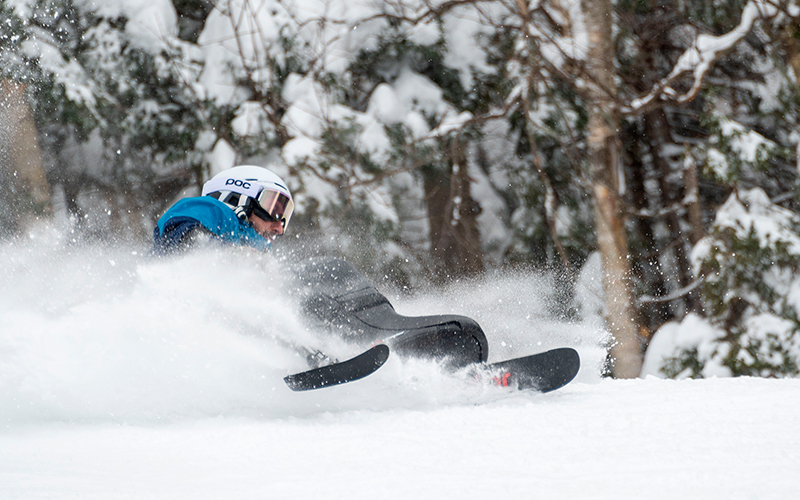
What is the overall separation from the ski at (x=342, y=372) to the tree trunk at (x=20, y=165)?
6.55 meters

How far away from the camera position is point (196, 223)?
243 cm

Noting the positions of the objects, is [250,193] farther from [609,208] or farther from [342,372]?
[609,208]

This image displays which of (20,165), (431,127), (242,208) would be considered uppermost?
(20,165)

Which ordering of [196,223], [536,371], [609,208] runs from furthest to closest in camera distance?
[609,208], [196,223], [536,371]

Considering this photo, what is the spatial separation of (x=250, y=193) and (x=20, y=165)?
20.1 ft

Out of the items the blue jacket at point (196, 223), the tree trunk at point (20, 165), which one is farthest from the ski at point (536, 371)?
the tree trunk at point (20, 165)

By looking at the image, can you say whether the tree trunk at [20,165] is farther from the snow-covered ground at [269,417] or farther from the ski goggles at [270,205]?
the ski goggles at [270,205]

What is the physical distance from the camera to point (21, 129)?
754 centimetres

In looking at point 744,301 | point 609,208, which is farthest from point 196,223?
point 744,301

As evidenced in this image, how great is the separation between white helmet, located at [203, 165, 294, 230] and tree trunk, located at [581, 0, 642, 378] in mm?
3993

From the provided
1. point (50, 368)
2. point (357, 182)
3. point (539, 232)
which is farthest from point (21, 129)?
point (50, 368)

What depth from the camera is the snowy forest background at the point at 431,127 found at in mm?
6191

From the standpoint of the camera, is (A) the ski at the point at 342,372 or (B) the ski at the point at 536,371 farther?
(B) the ski at the point at 536,371

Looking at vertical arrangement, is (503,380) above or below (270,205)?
below
